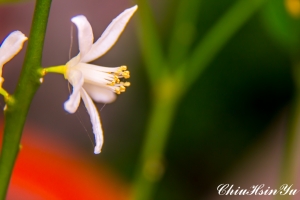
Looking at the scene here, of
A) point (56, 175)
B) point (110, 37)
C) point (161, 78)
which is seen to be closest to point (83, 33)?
point (110, 37)

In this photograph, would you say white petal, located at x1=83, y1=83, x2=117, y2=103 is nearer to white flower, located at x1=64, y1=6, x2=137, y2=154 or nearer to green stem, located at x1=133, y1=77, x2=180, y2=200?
white flower, located at x1=64, y1=6, x2=137, y2=154

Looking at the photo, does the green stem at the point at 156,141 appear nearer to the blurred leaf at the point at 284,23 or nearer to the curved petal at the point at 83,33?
the blurred leaf at the point at 284,23

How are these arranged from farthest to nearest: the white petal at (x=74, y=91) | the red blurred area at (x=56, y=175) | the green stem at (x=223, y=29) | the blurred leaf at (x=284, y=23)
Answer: the red blurred area at (x=56, y=175), the green stem at (x=223, y=29), the blurred leaf at (x=284, y=23), the white petal at (x=74, y=91)

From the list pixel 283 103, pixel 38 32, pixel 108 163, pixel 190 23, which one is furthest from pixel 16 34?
pixel 283 103

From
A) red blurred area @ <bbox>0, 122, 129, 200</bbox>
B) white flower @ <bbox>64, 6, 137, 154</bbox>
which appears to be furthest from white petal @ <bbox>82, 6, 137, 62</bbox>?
red blurred area @ <bbox>0, 122, 129, 200</bbox>

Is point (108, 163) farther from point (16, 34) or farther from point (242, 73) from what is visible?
point (16, 34)

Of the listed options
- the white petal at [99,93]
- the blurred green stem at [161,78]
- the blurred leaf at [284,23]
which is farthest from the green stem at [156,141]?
the white petal at [99,93]
